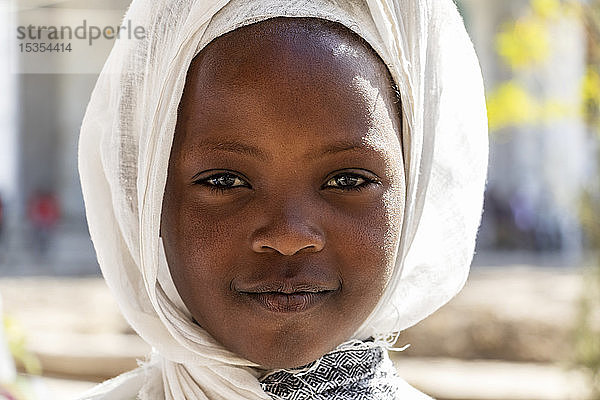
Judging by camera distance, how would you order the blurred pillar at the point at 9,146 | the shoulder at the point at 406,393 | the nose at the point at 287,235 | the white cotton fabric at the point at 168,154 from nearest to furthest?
the nose at the point at 287,235
the white cotton fabric at the point at 168,154
the shoulder at the point at 406,393
the blurred pillar at the point at 9,146

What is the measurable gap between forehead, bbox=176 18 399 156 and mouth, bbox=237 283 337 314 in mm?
198

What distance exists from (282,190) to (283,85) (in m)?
0.14

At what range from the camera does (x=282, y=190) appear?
115 cm

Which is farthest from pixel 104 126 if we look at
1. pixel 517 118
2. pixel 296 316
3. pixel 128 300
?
pixel 517 118

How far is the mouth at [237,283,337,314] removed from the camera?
114 cm

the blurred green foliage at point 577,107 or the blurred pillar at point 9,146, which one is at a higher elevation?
the blurred pillar at point 9,146

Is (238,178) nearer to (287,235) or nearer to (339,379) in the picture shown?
(287,235)

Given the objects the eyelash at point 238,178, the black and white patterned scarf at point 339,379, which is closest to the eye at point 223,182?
the eyelash at point 238,178

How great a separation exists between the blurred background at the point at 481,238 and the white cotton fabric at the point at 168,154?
0.96 ft

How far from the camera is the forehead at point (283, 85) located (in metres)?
1.15

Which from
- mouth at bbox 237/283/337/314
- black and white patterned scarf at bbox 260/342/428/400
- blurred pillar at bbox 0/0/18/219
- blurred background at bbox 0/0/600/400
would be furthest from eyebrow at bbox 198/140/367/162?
blurred pillar at bbox 0/0/18/219

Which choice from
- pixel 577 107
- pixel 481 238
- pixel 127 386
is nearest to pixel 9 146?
pixel 481 238

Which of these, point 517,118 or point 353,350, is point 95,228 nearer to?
point 353,350

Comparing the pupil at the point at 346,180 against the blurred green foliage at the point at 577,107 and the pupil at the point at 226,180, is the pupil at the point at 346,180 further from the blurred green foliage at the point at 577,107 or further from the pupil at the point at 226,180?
the blurred green foliage at the point at 577,107
